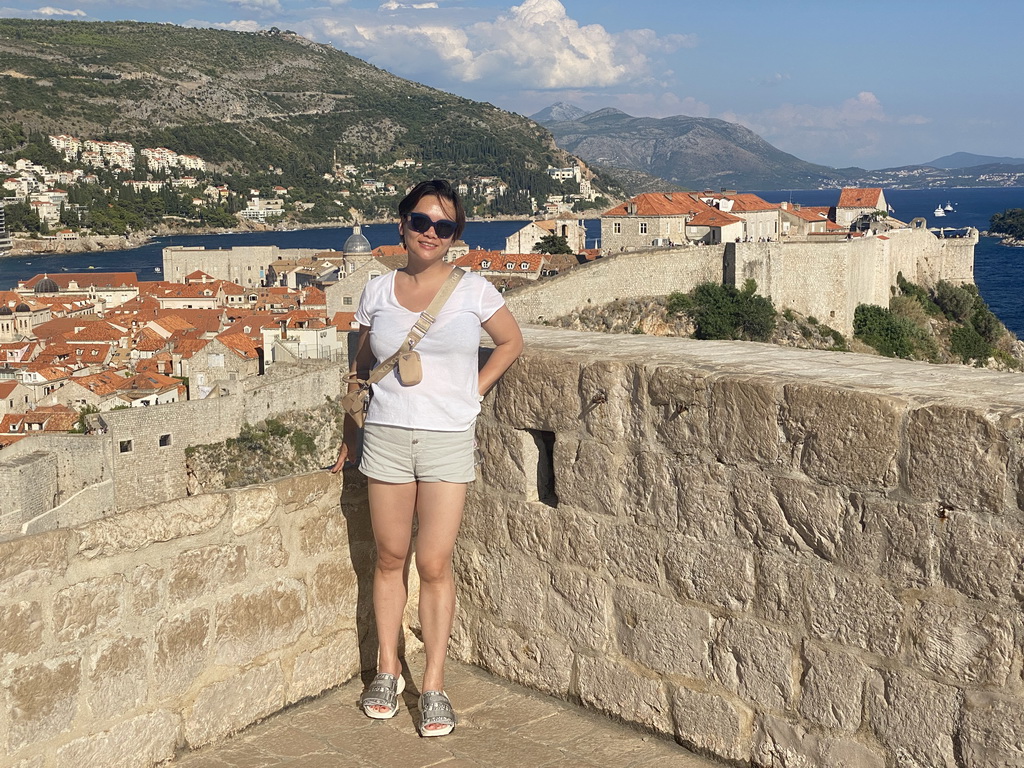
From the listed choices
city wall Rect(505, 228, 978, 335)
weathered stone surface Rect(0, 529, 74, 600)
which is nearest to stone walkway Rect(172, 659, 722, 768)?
weathered stone surface Rect(0, 529, 74, 600)

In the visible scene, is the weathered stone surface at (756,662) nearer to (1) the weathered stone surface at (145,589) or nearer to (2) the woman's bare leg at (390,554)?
(2) the woman's bare leg at (390,554)

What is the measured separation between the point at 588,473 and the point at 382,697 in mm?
706

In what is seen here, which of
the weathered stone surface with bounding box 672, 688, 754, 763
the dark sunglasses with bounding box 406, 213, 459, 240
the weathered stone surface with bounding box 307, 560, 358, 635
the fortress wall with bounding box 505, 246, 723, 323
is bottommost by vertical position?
the fortress wall with bounding box 505, 246, 723, 323

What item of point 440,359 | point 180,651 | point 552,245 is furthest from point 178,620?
point 552,245

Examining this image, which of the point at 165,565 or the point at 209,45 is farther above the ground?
the point at 209,45

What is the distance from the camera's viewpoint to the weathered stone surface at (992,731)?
1.75 m

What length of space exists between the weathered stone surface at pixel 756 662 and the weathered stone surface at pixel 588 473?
361mm

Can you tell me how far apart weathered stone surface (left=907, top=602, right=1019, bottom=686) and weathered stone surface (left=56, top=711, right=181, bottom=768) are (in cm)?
150

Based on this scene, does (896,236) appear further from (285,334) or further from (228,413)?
(228,413)

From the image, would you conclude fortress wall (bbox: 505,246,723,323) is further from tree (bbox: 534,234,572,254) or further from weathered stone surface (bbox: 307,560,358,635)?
weathered stone surface (bbox: 307,560,358,635)

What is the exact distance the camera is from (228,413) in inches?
1064

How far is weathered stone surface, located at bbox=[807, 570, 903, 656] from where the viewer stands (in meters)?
1.90

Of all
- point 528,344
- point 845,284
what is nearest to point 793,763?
point 528,344

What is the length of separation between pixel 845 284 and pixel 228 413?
1843cm
